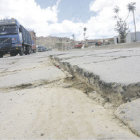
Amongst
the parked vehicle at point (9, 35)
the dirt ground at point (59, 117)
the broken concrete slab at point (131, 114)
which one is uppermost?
the parked vehicle at point (9, 35)

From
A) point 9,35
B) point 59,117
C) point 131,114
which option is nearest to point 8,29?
point 9,35

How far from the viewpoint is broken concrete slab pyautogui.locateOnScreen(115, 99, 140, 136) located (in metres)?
0.98

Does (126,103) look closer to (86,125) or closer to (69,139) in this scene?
(86,125)

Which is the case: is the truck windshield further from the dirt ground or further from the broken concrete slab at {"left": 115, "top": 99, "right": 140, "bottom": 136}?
the broken concrete slab at {"left": 115, "top": 99, "right": 140, "bottom": 136}

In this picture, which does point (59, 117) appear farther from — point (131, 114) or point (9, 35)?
point (9, 35)

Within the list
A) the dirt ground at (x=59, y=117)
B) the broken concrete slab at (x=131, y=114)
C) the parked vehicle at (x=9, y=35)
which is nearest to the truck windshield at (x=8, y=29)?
the parked vehicle at (x=9, y=35)

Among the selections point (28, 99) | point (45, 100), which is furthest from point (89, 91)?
point (28, 99)

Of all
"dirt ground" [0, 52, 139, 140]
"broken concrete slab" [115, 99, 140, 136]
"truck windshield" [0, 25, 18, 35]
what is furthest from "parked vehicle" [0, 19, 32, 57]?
"broken concrete slab" [115, 99, 140, 136]

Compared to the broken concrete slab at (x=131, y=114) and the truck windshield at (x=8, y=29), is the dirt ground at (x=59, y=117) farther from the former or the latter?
the truck windshield at (x=8, y=29)

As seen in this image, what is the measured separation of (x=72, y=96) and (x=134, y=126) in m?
0.84

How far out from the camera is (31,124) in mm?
1192

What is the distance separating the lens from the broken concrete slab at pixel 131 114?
984mm

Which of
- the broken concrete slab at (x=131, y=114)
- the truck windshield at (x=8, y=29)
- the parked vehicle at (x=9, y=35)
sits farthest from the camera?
the truck windshield at (x=8, y=29)

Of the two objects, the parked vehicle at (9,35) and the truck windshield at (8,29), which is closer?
the parked vehicle at (9,35)
